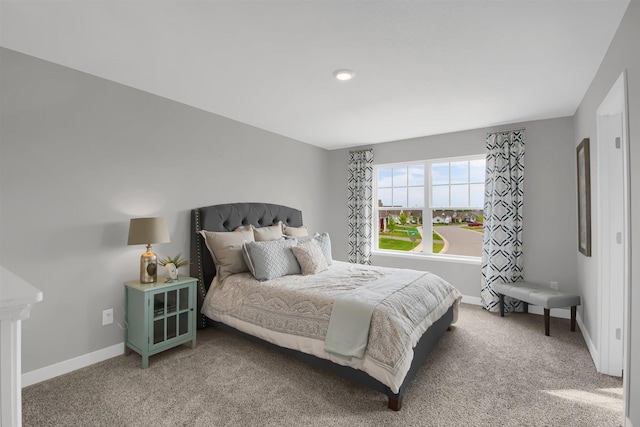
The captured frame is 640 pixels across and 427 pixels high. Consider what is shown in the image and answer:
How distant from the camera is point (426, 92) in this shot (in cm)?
298

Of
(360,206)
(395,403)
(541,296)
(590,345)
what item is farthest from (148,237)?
(590,345)

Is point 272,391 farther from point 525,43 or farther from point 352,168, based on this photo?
point 352,168

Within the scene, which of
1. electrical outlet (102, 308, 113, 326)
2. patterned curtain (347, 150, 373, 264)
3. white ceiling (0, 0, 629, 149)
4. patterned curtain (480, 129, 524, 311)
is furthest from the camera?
patterned curtain (347, 150, 373, 264)

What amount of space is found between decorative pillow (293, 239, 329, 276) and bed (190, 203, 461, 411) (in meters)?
0.07

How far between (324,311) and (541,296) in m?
2.50

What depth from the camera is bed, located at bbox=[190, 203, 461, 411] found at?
210cm

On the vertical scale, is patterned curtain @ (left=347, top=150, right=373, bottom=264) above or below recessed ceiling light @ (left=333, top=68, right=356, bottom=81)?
below

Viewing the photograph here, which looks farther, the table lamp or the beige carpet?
the table lamp

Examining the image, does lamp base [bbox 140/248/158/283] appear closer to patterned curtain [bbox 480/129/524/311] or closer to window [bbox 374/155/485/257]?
window [bbox 374/155/485/257]

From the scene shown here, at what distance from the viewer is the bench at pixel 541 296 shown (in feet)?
10.6

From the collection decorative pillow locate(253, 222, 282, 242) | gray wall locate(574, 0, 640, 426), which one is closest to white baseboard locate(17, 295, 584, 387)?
gray wall locate(574, 0, 640, 426)

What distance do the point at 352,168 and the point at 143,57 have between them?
357 centimetres

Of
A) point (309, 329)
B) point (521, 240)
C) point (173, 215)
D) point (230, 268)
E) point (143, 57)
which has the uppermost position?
point (143, 57)

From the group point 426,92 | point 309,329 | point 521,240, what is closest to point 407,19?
point 426,92
